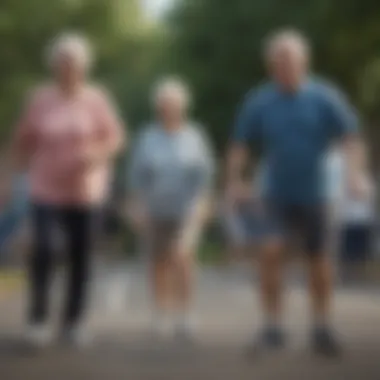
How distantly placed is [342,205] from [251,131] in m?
0.14

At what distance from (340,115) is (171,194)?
23 cm

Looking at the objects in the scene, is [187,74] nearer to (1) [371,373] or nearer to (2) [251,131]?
(2) [251,131]

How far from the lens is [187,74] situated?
158cm

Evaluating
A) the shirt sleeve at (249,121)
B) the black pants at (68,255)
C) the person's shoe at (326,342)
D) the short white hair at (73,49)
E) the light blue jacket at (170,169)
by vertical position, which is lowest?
the person's shoe at (326,342)

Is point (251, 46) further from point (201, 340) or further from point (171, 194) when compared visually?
point (201, 340)

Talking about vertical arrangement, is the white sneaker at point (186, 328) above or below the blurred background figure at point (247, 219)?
below

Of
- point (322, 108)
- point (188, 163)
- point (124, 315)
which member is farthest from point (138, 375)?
point (322, 108)

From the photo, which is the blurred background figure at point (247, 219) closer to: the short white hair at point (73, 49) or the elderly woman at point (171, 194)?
the elderly woman at point (171, 194)

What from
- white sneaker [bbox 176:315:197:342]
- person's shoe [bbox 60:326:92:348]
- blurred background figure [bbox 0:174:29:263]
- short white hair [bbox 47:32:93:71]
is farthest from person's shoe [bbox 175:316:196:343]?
short white hair [bbox 47:32:93:71]

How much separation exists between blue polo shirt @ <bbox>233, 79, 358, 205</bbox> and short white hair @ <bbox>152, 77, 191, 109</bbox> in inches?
3.1

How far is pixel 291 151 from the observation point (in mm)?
1634

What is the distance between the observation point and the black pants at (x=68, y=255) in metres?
1.64

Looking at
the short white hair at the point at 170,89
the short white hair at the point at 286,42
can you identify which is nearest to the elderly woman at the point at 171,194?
the short white hair at the point at 170,89

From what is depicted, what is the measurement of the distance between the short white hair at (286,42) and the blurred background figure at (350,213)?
126 mm
